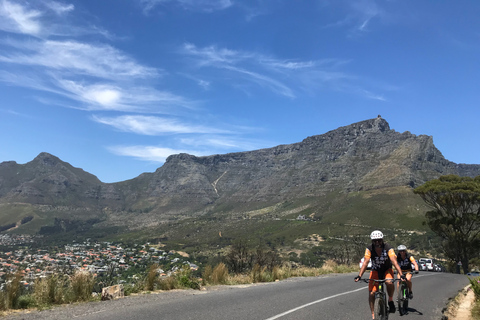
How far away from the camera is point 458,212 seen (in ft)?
118

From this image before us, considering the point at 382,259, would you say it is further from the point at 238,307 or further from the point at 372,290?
the point at 238,307

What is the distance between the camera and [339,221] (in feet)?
370

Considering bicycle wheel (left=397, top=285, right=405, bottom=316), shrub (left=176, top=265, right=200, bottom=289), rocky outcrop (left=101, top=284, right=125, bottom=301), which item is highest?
rocky outcrop (left=101, top=284, right=125, bottom=301)

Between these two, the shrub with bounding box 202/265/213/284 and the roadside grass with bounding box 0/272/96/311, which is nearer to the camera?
the roadside grass with bounding box 0/272/96/311

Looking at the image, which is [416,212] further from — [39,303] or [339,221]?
[39,303]

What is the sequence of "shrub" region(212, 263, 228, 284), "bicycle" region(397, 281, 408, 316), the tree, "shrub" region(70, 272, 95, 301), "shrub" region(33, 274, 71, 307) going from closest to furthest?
1. "shrub" region(33, 274, 71, 307)
2. "shrub" region(70, 272, 95, 301)
3. "bicycle" region(397, 281, 408, 316)
4. "shrub" region(212, 263, 228, 284)
5. the tree

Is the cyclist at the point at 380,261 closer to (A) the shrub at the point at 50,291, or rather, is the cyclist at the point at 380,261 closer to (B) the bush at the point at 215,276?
(A) the shrub at the point at 50,291

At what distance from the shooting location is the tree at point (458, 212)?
1302 inches

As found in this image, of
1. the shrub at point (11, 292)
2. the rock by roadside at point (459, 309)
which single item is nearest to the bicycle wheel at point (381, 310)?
the rock by roadside at point (459, 309)

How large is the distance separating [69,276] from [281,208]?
184m

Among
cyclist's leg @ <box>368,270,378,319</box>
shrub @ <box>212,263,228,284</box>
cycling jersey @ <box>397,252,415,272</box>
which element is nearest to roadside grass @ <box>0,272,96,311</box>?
shrub @ <box>212,263,228,284</box>

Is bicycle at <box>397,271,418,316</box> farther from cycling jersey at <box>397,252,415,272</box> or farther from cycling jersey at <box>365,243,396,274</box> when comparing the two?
cycling jersey at <box>365,243,396,274</box>

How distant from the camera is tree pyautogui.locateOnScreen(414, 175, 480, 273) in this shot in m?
33.1

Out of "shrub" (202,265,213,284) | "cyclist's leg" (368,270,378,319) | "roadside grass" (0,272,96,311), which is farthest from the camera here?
"shrub" (202,265,213,284)
